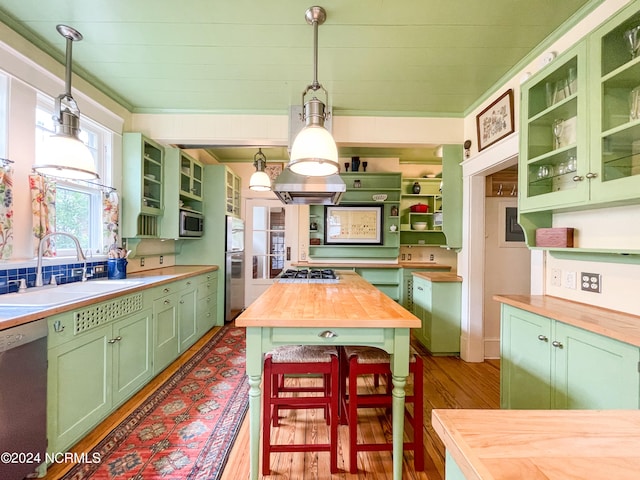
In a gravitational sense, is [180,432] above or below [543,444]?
below

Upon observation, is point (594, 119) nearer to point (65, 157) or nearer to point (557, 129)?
point (557, 129)

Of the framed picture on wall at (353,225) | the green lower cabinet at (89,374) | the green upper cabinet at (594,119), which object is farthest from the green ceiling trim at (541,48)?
the green lower cabinet at (89,374)

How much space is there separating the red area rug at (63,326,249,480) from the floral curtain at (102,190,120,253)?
140 centimetres

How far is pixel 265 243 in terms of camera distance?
5020 mm

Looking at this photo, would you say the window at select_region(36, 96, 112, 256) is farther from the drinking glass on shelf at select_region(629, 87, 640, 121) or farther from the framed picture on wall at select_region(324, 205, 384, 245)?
the drinking glass on shelf at select_region(629, 87, 640, 121)

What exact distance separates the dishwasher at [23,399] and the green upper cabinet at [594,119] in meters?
2.90

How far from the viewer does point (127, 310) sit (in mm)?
2113

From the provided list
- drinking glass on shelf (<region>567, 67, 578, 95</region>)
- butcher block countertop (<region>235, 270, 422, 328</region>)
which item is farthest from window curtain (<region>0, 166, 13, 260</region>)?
drinking glass on shelf (<region>567, 67, 578, 95</region>)

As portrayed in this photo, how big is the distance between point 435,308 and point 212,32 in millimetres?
3230

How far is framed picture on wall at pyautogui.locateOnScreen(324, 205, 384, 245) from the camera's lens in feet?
14.9

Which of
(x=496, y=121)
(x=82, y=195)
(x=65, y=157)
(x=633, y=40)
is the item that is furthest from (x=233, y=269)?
(x=633, y=40)

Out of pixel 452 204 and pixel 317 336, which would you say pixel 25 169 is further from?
pixel 452 204

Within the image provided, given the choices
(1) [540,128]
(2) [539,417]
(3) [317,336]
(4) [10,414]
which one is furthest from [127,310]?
(1) [540,128]

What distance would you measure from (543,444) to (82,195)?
3.42 meters
